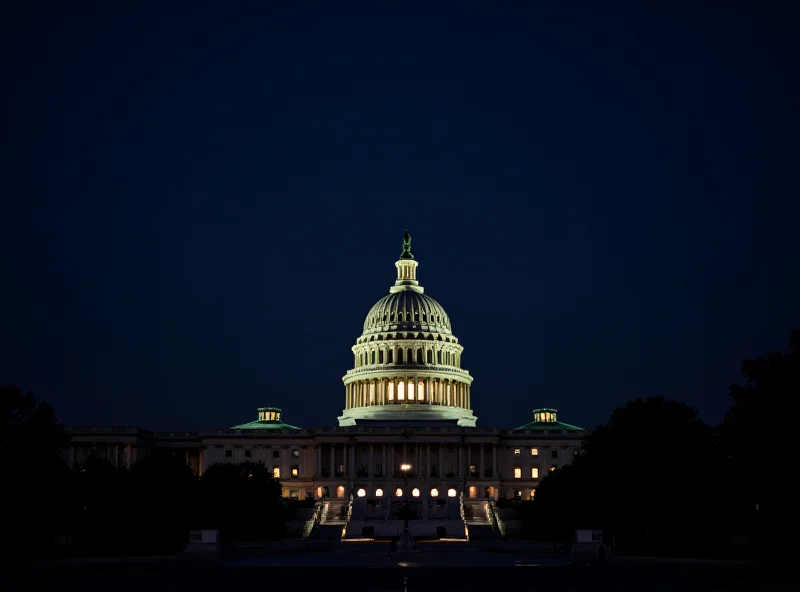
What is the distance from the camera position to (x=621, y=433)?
117375 millimetres

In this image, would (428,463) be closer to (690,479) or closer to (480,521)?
(480,521)

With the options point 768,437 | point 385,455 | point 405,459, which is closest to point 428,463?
point 405,459

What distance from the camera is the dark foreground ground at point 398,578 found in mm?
61938

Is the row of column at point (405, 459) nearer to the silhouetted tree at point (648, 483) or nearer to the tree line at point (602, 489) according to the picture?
the tree line at point (602, 489)

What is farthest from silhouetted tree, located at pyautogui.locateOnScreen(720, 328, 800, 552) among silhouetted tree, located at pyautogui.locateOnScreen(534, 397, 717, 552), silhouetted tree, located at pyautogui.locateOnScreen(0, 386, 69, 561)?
silhouetted tree, located at pyautogui.locateOnScreen(0, 386, 69, 561)

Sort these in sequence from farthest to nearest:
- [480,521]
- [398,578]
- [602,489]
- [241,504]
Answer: [480,521], [241,504], [602,489], [398,578]

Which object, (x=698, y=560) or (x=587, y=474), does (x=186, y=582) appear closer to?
(x=698, y=560)

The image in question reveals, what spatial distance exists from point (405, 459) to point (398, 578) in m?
118

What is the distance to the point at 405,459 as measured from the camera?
615 feet

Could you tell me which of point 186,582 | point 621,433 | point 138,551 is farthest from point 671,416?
point 186,582

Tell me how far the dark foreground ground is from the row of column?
102199mm

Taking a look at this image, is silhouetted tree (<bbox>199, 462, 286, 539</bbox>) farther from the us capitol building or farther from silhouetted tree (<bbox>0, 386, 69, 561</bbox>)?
the us capitol building

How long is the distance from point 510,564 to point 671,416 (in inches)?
1420

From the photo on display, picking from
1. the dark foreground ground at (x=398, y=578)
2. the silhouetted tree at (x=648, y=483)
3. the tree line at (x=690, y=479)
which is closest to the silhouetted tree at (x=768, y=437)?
the tree line at (x=690, y=479)
